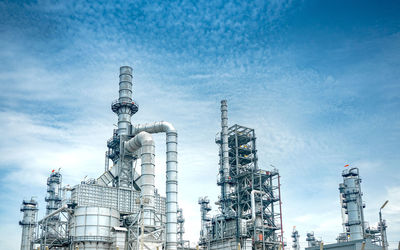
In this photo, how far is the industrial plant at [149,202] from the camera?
62844 mm

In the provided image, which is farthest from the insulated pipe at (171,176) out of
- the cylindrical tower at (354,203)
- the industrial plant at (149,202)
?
the cylindrical tower at (354,203)

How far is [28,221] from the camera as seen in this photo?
11088cm

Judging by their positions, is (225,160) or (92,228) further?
(225,160)

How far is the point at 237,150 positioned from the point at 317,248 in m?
23.2

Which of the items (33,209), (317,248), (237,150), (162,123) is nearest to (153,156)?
(162,123)

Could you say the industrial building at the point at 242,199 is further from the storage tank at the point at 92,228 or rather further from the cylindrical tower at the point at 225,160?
the storage tank at the point at 92,228

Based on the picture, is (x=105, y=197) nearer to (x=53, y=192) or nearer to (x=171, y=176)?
(x=171, y=176)

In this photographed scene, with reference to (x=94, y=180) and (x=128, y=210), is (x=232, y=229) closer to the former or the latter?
(x=128, y=210)

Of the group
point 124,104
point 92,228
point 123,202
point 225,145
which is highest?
point 124,104

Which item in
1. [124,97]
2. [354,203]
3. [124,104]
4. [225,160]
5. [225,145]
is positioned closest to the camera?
[124,104]

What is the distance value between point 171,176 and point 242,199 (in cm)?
1534

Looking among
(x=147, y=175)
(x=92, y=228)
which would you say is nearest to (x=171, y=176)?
(x=147, y=175)

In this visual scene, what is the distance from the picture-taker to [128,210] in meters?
71.2

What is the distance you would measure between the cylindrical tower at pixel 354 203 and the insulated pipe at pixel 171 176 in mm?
46341
